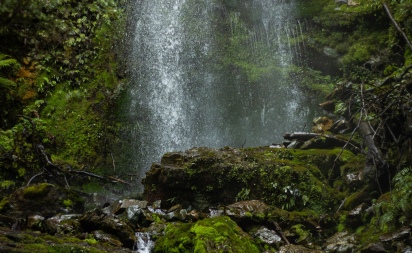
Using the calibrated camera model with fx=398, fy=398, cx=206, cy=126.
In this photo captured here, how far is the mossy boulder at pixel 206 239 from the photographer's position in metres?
4.44

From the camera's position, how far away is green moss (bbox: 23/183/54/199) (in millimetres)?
6896

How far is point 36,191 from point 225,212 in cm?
344

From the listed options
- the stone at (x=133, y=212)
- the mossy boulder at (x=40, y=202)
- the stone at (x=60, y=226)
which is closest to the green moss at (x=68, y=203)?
the mossy boulder at (x=40, y=202)

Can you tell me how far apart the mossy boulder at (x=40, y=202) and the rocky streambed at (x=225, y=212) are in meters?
0.02

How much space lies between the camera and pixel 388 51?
11203 millimetres

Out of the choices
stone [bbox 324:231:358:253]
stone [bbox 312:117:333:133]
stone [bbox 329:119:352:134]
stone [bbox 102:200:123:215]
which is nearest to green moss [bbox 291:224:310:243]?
stone [bbox 324:231:358:253]

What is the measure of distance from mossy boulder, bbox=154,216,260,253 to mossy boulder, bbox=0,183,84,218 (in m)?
2.56

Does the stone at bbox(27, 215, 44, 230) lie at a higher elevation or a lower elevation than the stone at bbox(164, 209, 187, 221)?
higher

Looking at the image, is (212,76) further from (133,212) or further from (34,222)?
(34,222)

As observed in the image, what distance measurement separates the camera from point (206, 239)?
178 inches

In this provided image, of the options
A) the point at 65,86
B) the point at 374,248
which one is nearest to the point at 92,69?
the point at 65,86

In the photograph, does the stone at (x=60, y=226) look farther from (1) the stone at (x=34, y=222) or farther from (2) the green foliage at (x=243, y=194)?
(2) the green foliage at (x=243, y=194)

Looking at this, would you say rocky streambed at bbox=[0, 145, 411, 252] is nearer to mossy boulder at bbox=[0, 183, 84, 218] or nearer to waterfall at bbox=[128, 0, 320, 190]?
mossy boulder at bbox=[0, 183, 84, 218]

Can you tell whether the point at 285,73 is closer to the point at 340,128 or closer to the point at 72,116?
the point at 340,128
